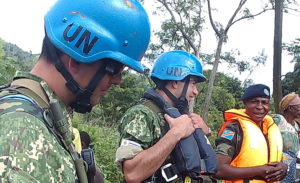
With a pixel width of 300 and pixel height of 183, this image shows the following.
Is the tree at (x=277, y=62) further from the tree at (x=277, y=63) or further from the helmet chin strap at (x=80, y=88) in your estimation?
the helmet chin strap at (x=80, y=88)

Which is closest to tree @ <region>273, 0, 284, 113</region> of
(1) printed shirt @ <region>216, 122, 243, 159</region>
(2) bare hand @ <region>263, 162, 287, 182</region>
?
(2) bare hand @ <region>263, 162, 287, 182</region>

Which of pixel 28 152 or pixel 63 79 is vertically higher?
pixel 63 79

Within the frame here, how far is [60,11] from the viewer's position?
1596mm

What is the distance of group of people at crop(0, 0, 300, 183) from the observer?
117 centimetres

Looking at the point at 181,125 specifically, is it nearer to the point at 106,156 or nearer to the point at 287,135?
the point at 287,135

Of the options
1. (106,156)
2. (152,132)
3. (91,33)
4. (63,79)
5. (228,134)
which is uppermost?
(91,33)

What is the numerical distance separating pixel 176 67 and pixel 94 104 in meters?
1.63

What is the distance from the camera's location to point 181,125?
2.71 m

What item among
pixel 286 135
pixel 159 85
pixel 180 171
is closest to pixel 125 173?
pixel 180 171

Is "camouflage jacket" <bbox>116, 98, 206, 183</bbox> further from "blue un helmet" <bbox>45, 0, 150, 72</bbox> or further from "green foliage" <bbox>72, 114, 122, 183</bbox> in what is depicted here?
"green foliage" <bbox>72, 114, 122, 183</bbox>

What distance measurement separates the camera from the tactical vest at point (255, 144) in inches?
149

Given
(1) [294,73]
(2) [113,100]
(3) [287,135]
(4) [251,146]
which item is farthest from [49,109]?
(1) [294,73]

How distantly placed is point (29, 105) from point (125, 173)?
1.45 metres

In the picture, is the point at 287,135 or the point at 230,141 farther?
the point at 287,135
